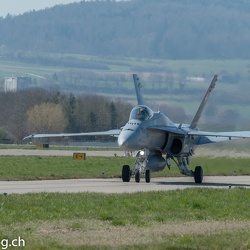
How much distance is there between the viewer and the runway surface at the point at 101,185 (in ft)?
102

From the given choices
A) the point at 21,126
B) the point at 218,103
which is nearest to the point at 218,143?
the point at 218,103

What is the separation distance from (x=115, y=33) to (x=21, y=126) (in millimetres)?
34692

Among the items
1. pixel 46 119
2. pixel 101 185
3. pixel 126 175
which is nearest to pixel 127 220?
pixel 101 185

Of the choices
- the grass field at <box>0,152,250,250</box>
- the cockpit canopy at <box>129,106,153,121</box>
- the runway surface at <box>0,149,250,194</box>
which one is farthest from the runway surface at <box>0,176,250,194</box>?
the grass field at <box>0,152,250,250</box>

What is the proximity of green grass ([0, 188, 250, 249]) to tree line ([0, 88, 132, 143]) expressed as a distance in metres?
72.0

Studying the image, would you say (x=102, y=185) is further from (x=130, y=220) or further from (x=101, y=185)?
(x=130, y=220)

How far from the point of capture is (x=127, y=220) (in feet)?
66.7

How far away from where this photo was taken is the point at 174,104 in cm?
5491

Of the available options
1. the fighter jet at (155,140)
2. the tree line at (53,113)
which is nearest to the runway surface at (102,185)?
the fighter jet at (155,140)

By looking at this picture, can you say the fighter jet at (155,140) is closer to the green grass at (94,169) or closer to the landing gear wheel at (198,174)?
the landing gear wheel at (198,174)

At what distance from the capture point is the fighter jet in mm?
37344

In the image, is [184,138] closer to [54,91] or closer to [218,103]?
[218,103]

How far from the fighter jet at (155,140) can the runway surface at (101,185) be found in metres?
0.62

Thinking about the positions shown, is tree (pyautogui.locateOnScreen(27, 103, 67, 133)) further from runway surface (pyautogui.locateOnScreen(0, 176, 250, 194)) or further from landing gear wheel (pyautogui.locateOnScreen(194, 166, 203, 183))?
landing gear wheel (pyautogui.locateOnScreen(194, 166, 203, 183))
